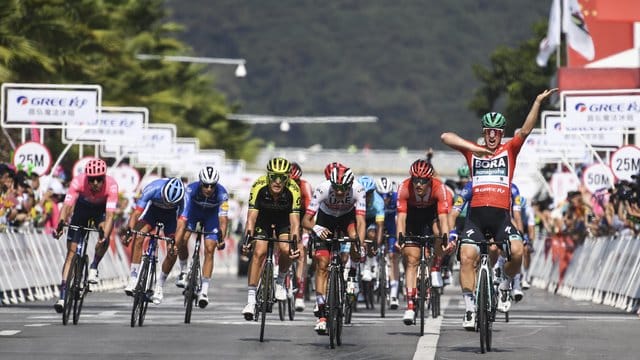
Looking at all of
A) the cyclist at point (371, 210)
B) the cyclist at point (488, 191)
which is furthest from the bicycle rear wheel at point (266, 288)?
the cyclist at point (371, 210)

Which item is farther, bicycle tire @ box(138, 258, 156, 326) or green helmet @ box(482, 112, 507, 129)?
bicycle tire @ box(138, 258, 156, 326)

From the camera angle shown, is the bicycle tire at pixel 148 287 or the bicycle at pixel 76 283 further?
the bicycle tire at pixel 148 287

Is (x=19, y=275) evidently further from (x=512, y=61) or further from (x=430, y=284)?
(x=512, y=61)

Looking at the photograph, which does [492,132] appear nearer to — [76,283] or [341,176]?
[341,176]

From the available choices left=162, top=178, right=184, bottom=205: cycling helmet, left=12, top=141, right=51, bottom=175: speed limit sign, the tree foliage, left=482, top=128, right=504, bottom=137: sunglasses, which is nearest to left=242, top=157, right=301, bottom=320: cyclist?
left=482, top=128, right=504, bottom=137: sunglasses

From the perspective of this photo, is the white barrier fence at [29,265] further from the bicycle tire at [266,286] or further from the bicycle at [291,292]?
Result: the bicycle tire at [266,286]

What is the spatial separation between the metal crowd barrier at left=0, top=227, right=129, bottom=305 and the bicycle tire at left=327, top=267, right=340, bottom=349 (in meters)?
8.75

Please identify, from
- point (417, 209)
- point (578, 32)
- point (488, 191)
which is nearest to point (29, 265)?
point (417, 209)

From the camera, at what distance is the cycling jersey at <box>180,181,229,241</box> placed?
70.1ft

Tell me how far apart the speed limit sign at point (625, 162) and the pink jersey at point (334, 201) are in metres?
15.4

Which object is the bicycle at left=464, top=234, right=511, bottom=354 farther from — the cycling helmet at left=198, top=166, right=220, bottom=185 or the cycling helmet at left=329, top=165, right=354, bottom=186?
the cycling helmet at left=198, top=166, right=220, bottom=185

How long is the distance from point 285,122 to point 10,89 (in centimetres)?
8796

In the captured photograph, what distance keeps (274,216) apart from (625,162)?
1602 centimetres

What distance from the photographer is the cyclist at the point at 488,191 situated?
1728 centimetres
